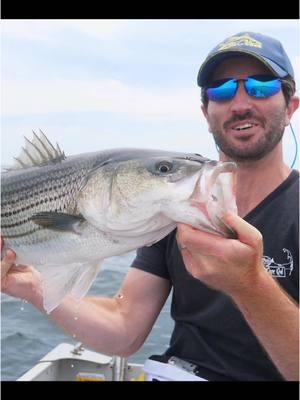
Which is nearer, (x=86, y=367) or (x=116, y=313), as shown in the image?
(x=116, y=313)

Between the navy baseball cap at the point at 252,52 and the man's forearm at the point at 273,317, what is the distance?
1509mm

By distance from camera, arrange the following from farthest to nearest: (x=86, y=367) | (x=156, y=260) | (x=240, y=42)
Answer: (x=86, y=367) < (x=156, y=260) < (x=240, y=42)

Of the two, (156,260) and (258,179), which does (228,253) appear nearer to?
(258,179)

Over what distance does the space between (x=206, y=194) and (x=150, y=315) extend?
1627 mm

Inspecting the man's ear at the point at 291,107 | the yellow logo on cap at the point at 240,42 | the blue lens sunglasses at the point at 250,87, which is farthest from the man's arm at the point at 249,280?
the yellow logo on cap at the point at 240,42

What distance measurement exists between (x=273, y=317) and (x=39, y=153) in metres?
1.63

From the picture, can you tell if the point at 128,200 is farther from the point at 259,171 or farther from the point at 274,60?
the point at 274,60

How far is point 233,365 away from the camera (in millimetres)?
2768

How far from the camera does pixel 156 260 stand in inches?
128

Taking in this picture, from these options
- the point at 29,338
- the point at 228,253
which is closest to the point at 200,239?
the point at 228,253

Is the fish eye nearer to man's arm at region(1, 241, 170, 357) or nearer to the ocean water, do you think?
man's arm at region(1, 241, 170, 357)

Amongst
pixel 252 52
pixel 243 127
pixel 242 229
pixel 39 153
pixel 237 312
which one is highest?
pixel 252 52

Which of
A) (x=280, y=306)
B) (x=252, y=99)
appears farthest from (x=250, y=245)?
(x=252, y=99)

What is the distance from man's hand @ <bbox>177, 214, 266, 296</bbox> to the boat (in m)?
2.84
